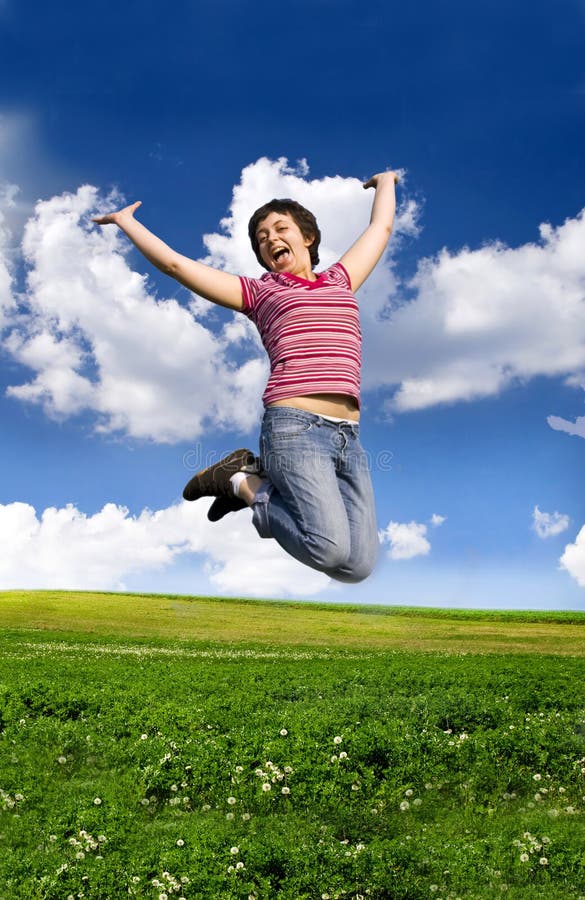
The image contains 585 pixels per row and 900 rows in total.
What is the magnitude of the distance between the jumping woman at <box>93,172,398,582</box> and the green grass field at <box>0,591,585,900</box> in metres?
3.89

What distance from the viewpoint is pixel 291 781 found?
9.75 meters

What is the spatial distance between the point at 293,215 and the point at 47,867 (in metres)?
7.01

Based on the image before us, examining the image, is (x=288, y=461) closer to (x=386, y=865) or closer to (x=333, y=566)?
(x=333, y=566)

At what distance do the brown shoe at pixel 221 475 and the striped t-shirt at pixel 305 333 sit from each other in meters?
0.26

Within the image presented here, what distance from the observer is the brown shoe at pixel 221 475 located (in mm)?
3145

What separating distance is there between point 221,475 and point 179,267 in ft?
2.83

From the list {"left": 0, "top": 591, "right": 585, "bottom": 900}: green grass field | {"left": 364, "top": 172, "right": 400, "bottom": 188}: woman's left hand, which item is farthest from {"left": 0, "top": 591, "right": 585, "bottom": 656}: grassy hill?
{"left": 364, "top": 172, "right": 400, "bottom": 188}: woman's left hand

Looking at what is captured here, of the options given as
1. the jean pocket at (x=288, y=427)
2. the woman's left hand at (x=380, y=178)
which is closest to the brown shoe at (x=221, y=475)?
the jean pocket at (x=288, y=427)

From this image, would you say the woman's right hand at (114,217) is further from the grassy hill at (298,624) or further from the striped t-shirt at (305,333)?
the grassy hill at (298,624)

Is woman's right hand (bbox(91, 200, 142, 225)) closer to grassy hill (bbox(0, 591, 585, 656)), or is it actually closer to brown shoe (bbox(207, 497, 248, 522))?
brown shoe (bbox(207, 497, 248, 522))

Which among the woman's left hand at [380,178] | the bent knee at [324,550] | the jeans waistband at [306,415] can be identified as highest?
the woman's left hand at [380,178]

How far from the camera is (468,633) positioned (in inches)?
1291

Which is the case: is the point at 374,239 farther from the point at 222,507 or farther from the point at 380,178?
the point at 222,507

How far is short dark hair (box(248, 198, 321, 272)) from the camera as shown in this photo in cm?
355
